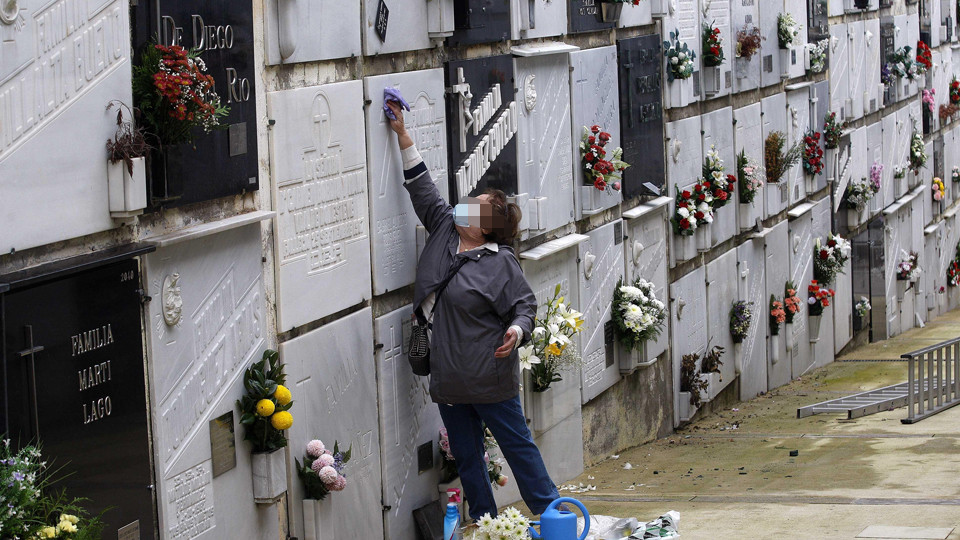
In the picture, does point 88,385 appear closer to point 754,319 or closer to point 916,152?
point 754,319

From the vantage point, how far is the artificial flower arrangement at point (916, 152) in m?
21.5

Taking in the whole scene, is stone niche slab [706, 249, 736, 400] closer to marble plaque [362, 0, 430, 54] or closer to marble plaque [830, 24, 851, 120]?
marble plaque [830, 24, 851, 120]

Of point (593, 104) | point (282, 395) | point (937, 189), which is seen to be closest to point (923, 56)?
point (937, 189)

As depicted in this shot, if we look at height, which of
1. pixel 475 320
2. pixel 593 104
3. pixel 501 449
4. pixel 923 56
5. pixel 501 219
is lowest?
pixel 501 449

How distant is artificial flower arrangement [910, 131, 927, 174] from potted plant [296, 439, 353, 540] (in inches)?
694

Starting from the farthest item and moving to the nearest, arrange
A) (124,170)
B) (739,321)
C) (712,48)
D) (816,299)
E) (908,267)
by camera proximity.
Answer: (908,267)
(816,299)
(739,321)
(712,48)
(124,170)

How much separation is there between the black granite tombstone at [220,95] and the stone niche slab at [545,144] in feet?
9.40

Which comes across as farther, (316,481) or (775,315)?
(775,315)

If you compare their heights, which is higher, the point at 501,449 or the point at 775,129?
the point at 775,129

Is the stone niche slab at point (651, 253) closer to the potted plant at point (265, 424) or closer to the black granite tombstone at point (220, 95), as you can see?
the potted plant at point (265, 424)

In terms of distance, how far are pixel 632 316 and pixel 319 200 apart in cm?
425

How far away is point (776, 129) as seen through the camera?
47.2 ft

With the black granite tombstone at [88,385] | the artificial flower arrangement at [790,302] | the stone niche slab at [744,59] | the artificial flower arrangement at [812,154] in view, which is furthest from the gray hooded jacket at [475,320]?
the artificial flower arrangement at [812,154]

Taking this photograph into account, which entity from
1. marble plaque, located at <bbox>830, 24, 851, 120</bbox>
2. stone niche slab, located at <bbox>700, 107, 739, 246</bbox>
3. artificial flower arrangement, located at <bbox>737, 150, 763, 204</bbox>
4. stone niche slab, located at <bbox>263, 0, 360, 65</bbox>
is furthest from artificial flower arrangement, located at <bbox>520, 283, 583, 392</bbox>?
marble plaque, located at <bbox>830, 24, 851, 120</bbox>
